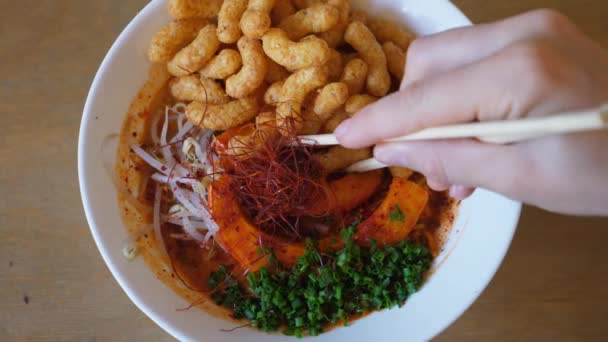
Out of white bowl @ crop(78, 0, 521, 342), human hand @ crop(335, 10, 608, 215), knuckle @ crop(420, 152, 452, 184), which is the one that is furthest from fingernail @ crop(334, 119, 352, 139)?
white bowl @ crop(78, 0, 521, 342)

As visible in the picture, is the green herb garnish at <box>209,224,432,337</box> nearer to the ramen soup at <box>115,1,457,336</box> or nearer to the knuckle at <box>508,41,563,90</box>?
the ramen soup at <box>115,1,457,336</box>

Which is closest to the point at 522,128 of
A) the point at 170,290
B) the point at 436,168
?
the point at 436,168

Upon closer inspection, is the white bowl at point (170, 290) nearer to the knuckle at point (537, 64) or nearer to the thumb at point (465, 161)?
the thumb at point (465, 161)

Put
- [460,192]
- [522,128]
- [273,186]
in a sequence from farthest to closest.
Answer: [273,186] → [460,192] → [522,128]

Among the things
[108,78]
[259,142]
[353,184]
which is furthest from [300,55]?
[108,78]

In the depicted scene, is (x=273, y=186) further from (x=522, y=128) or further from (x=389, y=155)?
(x=522, y=128)

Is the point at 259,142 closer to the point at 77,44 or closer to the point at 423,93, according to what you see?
the point at 423,93
